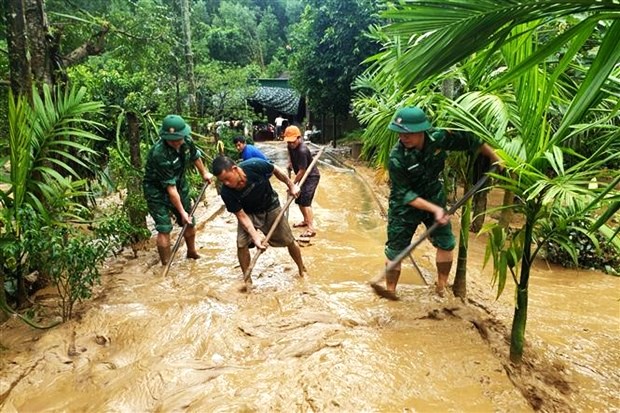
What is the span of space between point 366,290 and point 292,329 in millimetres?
1082

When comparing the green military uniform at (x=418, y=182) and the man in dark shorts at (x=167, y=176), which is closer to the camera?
the green military uniform at (x=418, y=182)

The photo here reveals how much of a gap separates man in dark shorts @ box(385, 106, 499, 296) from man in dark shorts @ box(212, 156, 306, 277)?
1.17 m

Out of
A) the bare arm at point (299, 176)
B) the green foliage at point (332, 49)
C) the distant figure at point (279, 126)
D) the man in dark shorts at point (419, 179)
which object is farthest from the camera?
the distant figure at point (279, 126)

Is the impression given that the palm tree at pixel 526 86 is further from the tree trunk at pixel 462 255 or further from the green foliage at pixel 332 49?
the green foliage at pixel 332 49

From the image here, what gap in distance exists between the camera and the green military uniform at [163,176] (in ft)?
15.2

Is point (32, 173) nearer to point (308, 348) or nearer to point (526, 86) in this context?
point (308, 348)

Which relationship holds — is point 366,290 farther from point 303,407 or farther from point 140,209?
point 140,209

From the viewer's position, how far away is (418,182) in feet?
11.9

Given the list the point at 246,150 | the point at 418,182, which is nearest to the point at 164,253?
the point at 246,150

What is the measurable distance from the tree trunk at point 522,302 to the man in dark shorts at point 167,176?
345 cm

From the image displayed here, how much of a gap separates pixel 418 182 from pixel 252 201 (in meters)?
1.72

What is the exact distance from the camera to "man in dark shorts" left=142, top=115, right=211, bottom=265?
459 centimetres

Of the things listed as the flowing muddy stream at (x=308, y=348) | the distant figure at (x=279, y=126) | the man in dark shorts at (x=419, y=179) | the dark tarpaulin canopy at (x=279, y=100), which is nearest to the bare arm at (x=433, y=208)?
the man in dark shorts at (x=419, y=179)

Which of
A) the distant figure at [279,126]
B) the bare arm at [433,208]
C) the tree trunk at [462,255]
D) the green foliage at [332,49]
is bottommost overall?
the distant figure at [279,126]
